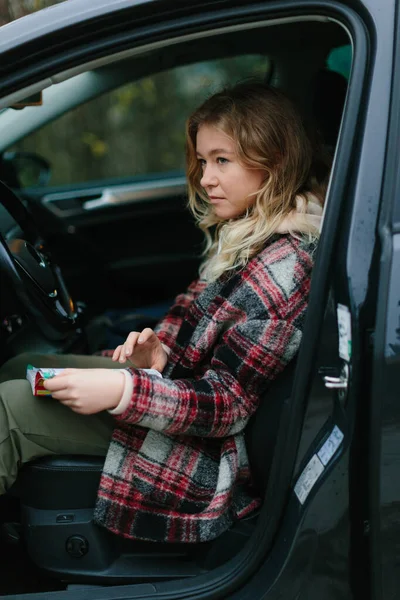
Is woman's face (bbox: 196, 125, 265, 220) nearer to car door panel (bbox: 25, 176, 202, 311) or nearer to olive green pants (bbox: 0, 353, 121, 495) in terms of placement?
olive green pants (bbox: 0, 353, 121, 495)

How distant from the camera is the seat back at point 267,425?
5.04 ft

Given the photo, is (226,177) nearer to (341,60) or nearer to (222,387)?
(222,387)

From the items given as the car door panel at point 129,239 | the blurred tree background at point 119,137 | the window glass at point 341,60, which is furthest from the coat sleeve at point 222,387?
the blurred tree background at point 119,137

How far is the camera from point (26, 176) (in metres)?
3.44

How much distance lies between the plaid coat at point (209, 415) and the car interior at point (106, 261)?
0.06m

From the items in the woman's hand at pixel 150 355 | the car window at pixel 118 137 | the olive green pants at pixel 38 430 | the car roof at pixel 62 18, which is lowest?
the olive green pants at pixel 38 430

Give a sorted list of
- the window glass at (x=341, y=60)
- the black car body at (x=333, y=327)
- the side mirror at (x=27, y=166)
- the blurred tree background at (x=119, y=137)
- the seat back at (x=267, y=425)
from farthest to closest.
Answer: the blurred tree background at (x=119, y=137)
the side mirror at (x=27, y=166)
the window glass at (x=341, y=60)
the seat back at (x=267, y=425)
the black car body at (x=333, y=327)

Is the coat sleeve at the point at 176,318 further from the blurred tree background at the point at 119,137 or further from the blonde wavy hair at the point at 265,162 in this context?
the blurred tree background at the point at 119,137

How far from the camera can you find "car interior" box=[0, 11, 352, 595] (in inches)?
64.9

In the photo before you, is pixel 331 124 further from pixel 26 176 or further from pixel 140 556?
pixel 26 176

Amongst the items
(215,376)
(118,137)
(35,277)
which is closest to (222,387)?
(215,376)

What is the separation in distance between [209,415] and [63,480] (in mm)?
388

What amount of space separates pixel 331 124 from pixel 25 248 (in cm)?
87

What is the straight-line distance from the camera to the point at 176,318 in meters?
2.07
